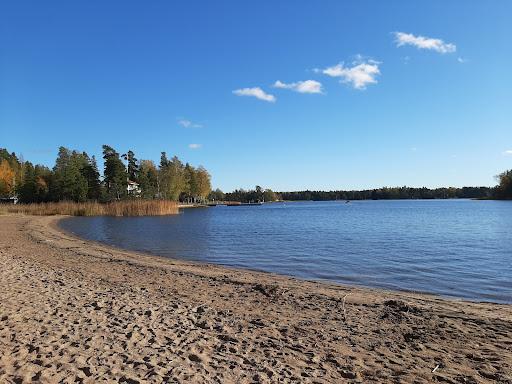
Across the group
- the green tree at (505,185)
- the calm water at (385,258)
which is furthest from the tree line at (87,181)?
the green tree at (505,185)

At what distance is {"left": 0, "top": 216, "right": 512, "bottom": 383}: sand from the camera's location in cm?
554

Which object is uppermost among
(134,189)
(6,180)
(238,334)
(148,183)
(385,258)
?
(6,180)

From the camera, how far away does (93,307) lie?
8.80 metres

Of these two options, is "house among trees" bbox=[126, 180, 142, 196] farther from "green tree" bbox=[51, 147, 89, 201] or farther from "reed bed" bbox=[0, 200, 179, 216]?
"reed bed" bbox=[0, 200, 179, 216]

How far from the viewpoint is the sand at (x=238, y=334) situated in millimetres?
5535

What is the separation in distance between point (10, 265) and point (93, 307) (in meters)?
7.46

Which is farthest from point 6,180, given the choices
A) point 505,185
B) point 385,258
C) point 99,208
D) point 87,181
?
point 505,185

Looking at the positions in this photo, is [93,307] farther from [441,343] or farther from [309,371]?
[441,343]

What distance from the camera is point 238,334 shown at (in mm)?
7266

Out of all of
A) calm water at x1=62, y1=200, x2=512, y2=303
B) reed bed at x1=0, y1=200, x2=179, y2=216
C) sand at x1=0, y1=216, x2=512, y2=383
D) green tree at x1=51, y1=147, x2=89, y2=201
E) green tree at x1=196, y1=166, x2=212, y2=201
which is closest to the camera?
sand at x1=0, y1=216, x2=512, y2=383

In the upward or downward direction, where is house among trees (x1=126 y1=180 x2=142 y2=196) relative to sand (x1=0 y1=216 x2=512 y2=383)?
upward

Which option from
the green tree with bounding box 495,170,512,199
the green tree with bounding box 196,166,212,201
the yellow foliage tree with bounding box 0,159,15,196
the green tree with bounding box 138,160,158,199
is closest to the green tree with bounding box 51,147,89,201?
the yellow foliage tree with bounding box 0,159,15,196

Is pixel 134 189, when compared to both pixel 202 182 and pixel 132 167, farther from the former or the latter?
pixel 202 182

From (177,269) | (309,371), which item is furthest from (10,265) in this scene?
(309,371)
